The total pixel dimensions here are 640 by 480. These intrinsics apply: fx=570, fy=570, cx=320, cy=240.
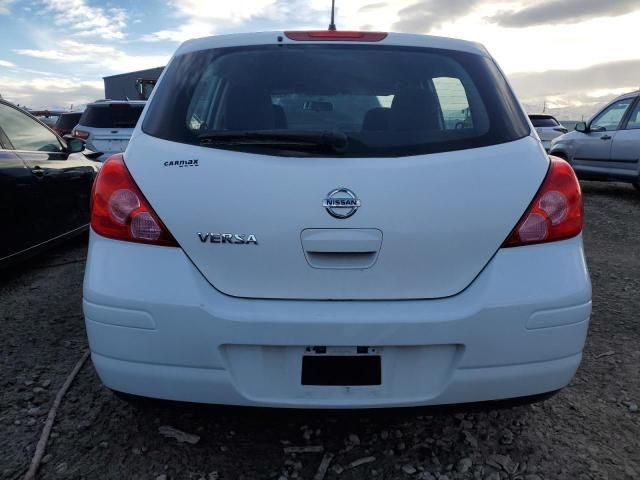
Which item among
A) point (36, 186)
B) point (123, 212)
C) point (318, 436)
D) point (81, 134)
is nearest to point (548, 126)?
point (81, 134)

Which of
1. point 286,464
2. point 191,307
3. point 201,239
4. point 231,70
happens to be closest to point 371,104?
point 231,70

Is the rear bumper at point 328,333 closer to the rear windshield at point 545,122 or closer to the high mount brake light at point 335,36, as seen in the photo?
the high mount brake light at point 335,36

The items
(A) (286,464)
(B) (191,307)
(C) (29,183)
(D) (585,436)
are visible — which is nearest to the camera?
(B) (191,307)

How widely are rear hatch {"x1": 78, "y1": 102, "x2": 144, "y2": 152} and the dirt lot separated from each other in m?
5.89

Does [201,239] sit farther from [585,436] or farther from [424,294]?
[585,436]

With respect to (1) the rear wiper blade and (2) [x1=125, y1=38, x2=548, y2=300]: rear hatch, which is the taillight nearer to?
(2) [x1=125, y1=38, x2=548, y2=300]: rear hatch

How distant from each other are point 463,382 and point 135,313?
1.06 meters

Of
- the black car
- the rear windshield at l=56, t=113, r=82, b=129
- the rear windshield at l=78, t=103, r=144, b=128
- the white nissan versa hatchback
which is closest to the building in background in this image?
the rear windshield at l=56, t=113, r=82, b=129

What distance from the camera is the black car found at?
3.97 metres

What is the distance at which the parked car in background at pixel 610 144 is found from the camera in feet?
27.3

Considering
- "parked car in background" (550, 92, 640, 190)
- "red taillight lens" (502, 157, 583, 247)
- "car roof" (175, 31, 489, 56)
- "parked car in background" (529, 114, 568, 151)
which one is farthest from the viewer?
"parked car in background" (529, 114, 568, 151)

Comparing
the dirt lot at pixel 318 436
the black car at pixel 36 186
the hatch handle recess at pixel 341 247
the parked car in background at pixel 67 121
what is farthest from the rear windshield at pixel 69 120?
the hatch handle recess at pixel 341 247

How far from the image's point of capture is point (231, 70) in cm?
214

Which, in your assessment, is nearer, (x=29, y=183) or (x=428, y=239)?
(x=428, y=239)
